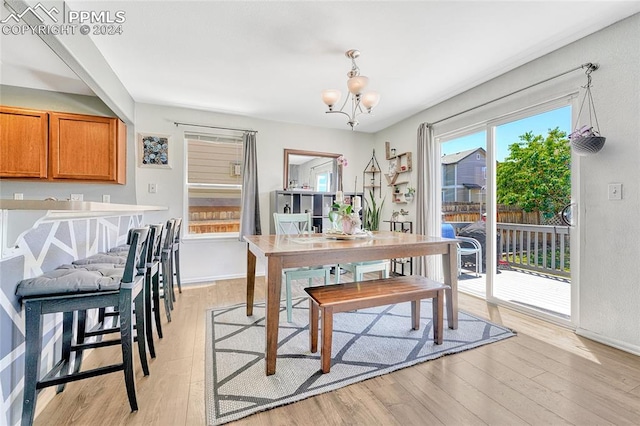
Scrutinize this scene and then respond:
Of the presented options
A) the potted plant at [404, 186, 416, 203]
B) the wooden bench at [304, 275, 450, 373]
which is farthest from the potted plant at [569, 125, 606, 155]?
the potted plant at [404, 186, 416, 203]

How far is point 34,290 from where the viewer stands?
4.02 feet

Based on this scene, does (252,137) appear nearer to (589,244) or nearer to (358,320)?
(358,320)

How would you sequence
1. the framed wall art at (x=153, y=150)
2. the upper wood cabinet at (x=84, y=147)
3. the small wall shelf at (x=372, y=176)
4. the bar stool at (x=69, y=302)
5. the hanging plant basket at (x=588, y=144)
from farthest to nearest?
the small wall shelf at (x=372, y=176), the framed wall art at (x=153, y=150), the upper wood cabinet at (x=84, y=147), the hanging plant basket at (x=588, y=144), the bar stool at (x=69, y=302)

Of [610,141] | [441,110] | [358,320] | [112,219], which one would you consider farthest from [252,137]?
[610,141]

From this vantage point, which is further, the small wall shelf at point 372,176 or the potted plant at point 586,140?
the small wall shelf at point 372,176

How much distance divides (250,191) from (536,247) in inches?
144

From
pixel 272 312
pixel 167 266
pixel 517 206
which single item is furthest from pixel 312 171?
pixel 272 312

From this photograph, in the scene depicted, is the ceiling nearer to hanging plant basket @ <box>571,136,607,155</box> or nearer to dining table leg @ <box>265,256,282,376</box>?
hanging plant basket @ <box>571,136,607,155</box>

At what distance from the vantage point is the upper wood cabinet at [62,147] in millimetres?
3004

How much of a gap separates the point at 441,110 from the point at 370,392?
3484 mm

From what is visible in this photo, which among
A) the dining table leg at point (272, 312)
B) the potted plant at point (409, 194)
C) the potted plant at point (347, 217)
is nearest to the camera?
the dining table leg at point (272, 312)

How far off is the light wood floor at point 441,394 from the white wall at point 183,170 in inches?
78.0

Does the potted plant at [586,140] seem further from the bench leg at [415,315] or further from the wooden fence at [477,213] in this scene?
the bench leg at [415,315]

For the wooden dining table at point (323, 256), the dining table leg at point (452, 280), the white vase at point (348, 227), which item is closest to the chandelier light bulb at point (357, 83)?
the white vase at point (348, 227)
